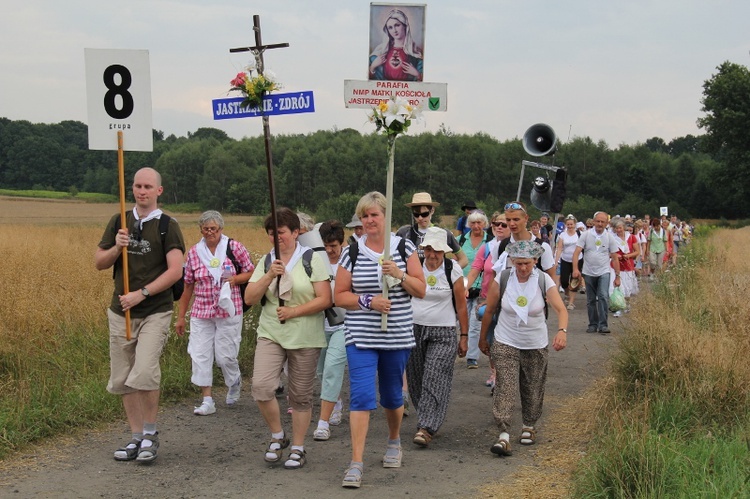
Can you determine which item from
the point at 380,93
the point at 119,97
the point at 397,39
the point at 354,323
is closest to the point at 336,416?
the point at 354,323

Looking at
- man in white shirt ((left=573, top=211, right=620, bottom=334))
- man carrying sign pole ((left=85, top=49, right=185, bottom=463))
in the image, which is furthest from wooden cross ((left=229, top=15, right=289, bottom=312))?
man in white shirt ((left=573, top=211, right=620, bottom=334))

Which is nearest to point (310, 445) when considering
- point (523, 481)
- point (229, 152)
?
point (523, 481)

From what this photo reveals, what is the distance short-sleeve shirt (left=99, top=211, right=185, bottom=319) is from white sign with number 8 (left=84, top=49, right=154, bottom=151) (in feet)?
2.36

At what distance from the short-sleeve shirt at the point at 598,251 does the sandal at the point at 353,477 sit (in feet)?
29.5

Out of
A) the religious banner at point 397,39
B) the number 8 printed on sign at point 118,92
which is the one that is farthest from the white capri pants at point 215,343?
the religious banner at point 397,39

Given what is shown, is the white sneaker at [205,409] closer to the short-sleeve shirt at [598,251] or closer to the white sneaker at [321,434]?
the white sneaker at [321,434]

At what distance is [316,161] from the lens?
60094 mm

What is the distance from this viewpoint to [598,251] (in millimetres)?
14094

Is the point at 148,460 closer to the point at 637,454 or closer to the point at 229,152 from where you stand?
the point at 637,454

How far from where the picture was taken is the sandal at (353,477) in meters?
5.82

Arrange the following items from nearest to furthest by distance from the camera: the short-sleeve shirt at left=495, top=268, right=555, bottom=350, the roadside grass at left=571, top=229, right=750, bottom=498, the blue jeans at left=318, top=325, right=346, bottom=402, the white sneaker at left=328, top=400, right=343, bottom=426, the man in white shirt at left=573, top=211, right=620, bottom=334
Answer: the roadside grass at left=571, top=229, right=750, bottom=498, the short-sleeve shirt at left=495, top=268, right=555, bottom=350, the blue jeans at left=318, top=325, right=346, bottom=402, the white sneaker at left=328, top=400, right=343, bottom=426, the man in white shirt at left=573, top=211, right=620, bottom=334

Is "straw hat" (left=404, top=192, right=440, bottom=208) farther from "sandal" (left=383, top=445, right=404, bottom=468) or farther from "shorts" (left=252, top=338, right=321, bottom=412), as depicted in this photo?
"sandal" (left=383, top=445, right=404, bottom=468)

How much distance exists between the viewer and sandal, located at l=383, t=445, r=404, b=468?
6.38 meters

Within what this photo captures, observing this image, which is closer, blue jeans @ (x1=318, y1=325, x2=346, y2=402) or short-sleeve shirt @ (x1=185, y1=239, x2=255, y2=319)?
blue jeans @ (x1=318, y1=325, x2=346, y2=402)
